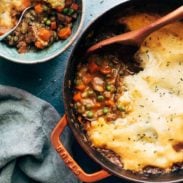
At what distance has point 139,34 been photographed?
2254 millimetres

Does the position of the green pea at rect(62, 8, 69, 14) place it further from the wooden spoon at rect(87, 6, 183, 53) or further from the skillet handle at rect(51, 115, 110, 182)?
the skillet handle at rect(51, 115, 110, 182)

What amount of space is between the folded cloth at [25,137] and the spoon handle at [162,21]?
0.55 metres

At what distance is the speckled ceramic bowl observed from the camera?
7.82ft

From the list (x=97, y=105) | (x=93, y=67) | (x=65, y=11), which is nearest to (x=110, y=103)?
(x=97, y=105)

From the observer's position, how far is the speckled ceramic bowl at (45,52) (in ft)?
7.82

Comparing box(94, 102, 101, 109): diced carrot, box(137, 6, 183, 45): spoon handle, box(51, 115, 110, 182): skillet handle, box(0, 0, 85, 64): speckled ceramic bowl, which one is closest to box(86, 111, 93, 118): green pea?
box(94, 102, 101, 109): diced carrot

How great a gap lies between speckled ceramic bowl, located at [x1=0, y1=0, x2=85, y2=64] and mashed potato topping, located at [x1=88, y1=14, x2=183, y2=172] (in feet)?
0.67

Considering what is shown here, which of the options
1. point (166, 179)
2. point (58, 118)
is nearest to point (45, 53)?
point (58, 118)

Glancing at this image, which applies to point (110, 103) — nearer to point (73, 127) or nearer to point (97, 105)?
point (97, 105)

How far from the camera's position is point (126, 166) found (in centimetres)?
246

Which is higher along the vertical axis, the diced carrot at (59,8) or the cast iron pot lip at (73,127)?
the diced carrot at (59,8)

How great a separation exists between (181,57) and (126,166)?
1.62 ft

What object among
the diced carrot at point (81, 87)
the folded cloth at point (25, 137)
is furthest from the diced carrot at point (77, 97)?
the folded cloth at point (25, 137)

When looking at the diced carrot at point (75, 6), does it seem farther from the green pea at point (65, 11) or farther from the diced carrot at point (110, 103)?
the diced carrot at point (110, 103)
